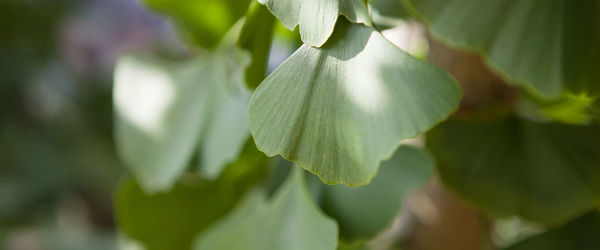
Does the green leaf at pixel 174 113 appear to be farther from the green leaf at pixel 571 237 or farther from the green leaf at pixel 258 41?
the green leaf at pixel 571 237

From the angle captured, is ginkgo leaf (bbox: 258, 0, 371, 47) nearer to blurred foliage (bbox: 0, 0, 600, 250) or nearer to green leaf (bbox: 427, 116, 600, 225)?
blurred foliage (bbox: 0, 0, 600, 250)

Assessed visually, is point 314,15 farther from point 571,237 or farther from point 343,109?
point 571,237

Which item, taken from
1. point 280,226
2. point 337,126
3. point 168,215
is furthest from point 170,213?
point 337,126

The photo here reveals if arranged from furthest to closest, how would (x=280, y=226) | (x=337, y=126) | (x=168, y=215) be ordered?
(x=168, y=215)
(x=280, y=226)
(x=337, y=126)

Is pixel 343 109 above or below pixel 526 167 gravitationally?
above

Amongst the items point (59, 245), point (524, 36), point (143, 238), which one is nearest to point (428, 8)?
point (524, 36)

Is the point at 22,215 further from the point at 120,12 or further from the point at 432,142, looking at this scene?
the point at 432,142
